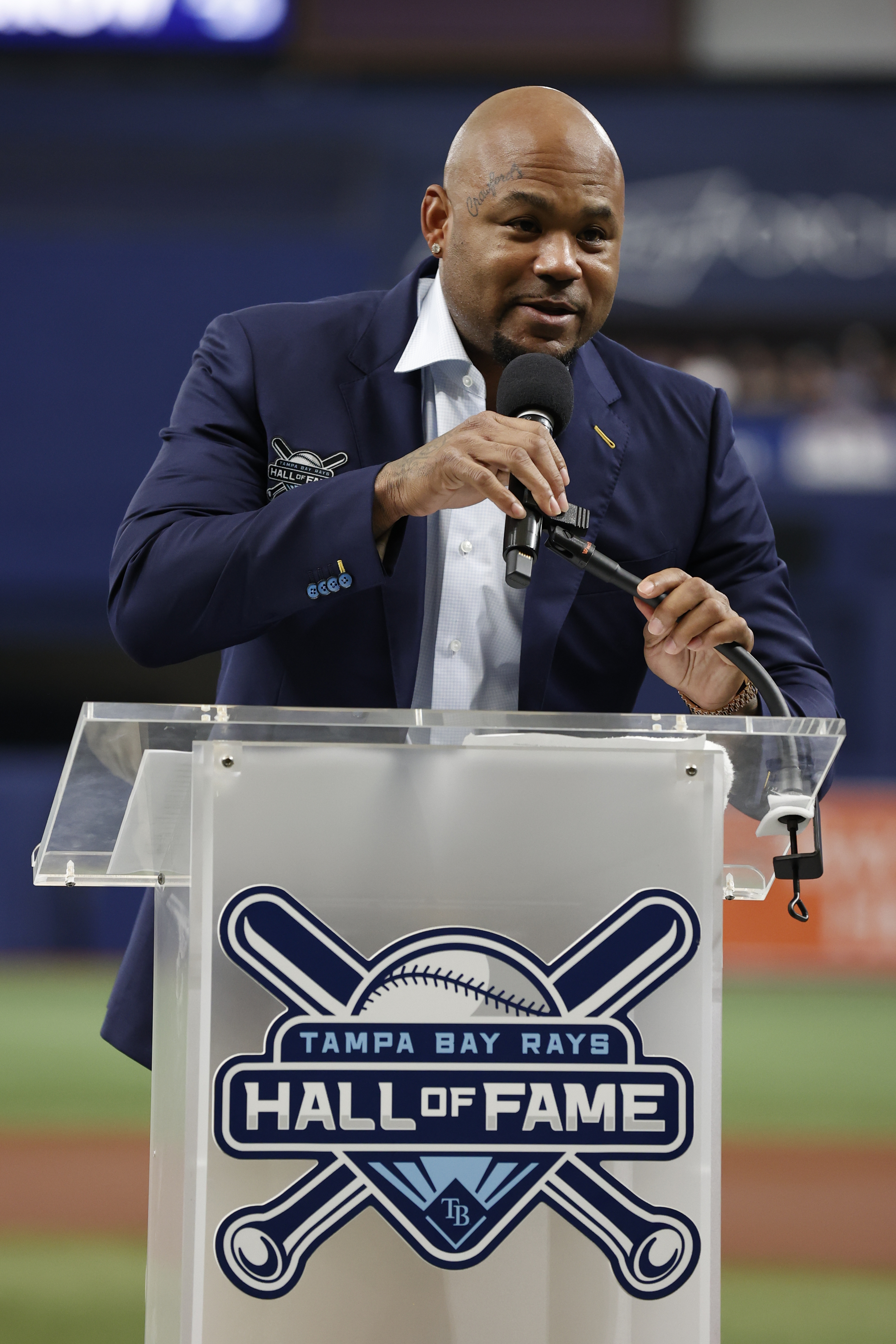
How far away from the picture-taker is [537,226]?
1492 mm

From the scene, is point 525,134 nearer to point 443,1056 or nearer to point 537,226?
point 537,226

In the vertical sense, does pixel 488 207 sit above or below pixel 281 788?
above

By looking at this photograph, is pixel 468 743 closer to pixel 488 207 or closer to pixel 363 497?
pixel 363 497

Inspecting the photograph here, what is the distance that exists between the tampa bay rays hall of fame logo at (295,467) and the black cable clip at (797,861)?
60 cm

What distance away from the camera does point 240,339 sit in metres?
1.61

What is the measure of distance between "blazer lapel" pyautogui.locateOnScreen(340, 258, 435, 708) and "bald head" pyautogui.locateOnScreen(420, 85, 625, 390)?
92 mm

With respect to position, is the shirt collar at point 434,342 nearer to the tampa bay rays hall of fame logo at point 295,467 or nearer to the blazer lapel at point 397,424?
the blazer lapel at point 397,424

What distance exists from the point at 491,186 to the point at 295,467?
0.34 m

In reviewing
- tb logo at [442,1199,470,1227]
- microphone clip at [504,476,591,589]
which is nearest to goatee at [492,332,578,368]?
microphone clip at [504,476,591,589]

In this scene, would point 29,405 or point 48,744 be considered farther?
point 48,744

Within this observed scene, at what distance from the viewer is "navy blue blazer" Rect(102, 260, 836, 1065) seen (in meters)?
1.32

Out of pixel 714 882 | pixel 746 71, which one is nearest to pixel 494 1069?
pixel 714 882

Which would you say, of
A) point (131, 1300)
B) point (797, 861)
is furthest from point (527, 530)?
point (131, 1300)

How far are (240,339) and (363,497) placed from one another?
17.8 inches
